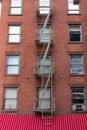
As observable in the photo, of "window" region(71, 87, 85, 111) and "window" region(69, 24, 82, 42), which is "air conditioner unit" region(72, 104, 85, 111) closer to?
"window" region(71, 87, 85, 111)

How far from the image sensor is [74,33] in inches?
1213

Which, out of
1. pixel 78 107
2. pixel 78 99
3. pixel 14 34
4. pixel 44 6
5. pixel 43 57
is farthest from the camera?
pixel 44 6

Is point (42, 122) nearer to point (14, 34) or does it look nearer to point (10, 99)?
point (10, 99)

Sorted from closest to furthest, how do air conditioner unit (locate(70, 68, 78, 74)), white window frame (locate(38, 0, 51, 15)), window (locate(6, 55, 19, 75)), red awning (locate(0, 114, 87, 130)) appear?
red awning (locate(0, 114, 87, 130)) < air conditioner unit (locate(70, 68, 78, 74)) < window (locate(6, 55, 19, 75)) < white window frame (locate(38, 0, 51, 15))

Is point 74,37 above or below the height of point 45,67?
above

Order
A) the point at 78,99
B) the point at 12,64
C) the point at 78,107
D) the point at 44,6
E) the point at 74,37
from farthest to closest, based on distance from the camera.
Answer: the point at 44,6
the point at 74,37
the point at 12,64
the point at 78,99
the point at 78,107

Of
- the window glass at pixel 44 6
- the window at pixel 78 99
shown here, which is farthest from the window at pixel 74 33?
the window at pixel 78 99

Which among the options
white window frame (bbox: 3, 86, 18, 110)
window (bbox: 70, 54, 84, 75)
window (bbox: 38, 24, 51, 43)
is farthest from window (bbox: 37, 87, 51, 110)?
window (bbox: 38, 24, 51, 43)

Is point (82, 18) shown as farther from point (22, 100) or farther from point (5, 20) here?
point (22, 100)

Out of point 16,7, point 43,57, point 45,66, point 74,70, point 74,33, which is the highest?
point 16,7

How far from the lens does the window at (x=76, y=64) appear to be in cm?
2934

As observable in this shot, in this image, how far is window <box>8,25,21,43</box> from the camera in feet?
100

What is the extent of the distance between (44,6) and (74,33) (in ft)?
14.2

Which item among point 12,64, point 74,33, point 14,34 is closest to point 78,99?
point 74,33
